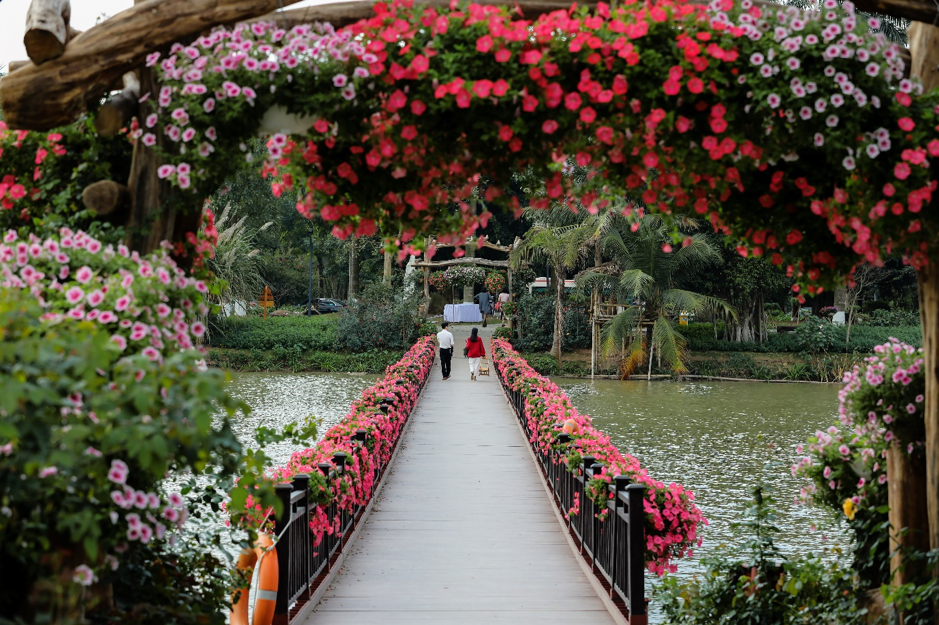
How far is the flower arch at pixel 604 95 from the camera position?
3338mm

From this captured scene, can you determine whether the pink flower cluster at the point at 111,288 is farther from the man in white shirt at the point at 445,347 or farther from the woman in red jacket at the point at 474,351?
the woman in red jacket at the point at 474,351

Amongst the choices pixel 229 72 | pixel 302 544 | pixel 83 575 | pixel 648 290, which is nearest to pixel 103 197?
pixel 229 72

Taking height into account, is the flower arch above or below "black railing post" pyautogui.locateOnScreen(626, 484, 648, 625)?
above

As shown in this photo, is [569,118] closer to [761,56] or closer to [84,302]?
[761,56]

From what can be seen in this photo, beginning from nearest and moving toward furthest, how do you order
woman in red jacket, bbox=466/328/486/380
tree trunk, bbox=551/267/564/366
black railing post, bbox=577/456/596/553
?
1. black railing post, bbox=577/456/596/553
2. woman in red jacket, bbox=466/328/486/380
3. tree trunk, bbox=551/267/564/366

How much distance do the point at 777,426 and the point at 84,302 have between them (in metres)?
16.5

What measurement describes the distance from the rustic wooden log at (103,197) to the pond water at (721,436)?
12.1 ft

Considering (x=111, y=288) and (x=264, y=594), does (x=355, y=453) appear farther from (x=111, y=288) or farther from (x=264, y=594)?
(x=111, y=288)

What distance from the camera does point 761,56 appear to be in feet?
11.0

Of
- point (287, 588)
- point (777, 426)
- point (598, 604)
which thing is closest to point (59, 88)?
point (287, 588)

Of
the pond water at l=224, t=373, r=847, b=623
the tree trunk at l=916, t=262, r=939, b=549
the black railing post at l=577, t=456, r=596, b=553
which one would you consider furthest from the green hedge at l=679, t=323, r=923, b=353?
the tree trunk at l=916, t=262, r=939, b=549

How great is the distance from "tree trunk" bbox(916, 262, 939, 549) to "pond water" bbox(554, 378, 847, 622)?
1.22 meters

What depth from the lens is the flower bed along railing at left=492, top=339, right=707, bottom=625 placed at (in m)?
5.04

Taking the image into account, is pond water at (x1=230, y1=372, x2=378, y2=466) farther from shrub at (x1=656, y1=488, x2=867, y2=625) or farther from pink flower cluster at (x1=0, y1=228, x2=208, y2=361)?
pink flower cluster at (x1=0, y1=228, x2=208, y2=361)
